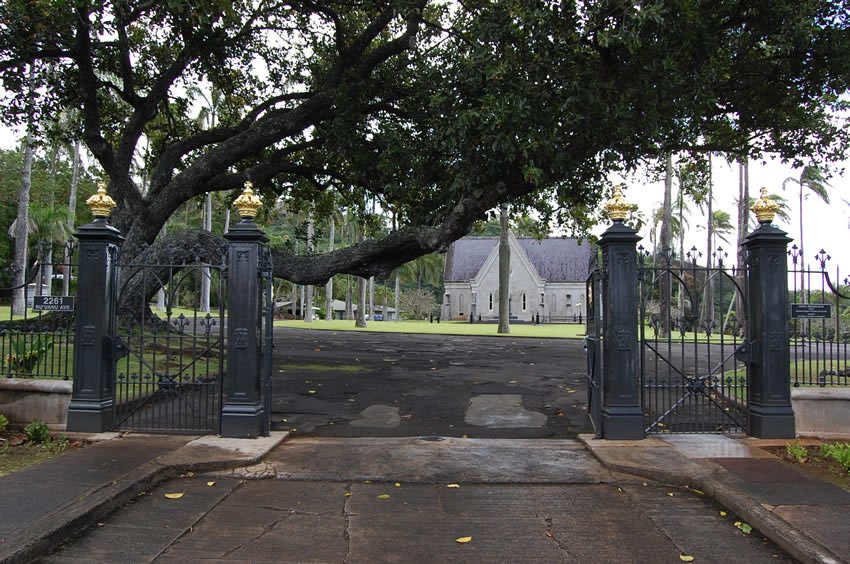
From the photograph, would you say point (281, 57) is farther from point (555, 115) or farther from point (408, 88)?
point (555, 115)

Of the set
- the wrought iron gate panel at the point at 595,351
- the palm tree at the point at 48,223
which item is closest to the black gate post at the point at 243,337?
the wrought iron gate panel at the point at 595,351

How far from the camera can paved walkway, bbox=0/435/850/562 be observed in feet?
13.6

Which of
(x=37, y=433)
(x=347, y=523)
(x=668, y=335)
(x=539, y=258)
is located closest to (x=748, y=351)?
(x=668, y=335)

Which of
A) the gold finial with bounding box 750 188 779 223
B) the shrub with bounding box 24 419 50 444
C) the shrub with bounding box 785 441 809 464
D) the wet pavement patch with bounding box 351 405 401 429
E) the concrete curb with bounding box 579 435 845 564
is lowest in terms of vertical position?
the wet pavement patch with bounding box 351 405 401 429

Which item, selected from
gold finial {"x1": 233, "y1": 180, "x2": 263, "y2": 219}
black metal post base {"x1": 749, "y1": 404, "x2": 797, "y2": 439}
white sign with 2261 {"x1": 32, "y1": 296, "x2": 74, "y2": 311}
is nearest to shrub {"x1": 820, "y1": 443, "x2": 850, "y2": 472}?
black metal post base {"x1": 749, "y1": 404, "x2": 797, "y2": 439}

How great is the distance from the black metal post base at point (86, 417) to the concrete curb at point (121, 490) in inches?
50.3

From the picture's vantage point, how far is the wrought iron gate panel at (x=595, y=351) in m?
7.23

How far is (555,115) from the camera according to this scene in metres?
10.1

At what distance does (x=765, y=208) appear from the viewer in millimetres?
7129

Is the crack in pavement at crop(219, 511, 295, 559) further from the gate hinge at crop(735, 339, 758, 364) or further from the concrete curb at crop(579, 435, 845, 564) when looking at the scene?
the gate hinge at crop(735, 339, 758, 364)

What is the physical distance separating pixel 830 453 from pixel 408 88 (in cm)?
1141

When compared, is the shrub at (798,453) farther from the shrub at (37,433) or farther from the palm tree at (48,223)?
the palm tree at (48,223)

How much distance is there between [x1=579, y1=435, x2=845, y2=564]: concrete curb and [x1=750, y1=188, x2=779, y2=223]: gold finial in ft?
10.0

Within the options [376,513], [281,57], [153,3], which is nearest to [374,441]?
[376,513]
